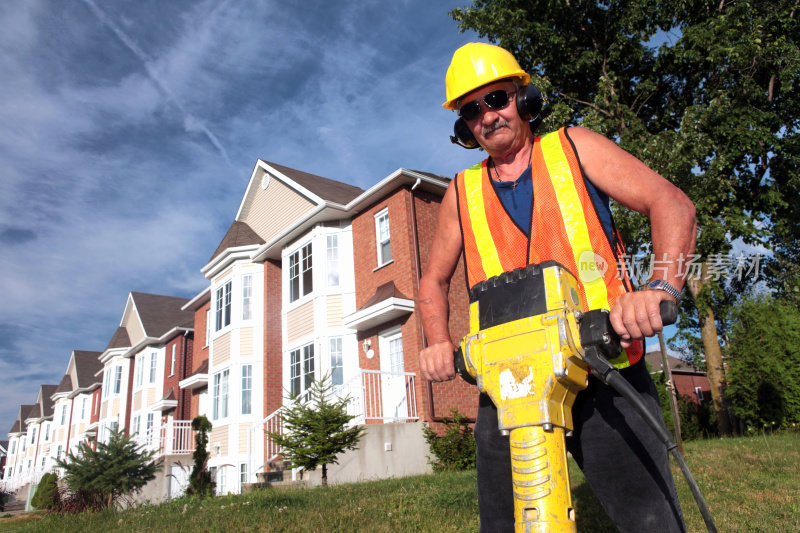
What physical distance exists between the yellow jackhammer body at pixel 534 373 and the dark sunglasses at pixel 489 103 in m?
0.79

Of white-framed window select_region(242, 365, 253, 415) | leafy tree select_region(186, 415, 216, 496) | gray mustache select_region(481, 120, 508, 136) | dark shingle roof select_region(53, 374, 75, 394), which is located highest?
dark shingle roof select_region(53, 374, 75, 394)

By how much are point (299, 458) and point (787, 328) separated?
10468mm

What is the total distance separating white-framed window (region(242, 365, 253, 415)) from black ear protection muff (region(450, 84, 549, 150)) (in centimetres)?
1832

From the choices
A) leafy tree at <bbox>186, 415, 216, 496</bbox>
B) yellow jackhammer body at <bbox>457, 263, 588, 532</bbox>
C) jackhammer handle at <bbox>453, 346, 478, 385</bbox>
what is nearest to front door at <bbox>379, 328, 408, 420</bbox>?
leafy tree at <bbox>186, 415, 216, 496</bbox>

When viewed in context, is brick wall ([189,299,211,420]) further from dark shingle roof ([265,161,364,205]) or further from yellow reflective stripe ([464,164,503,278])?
yellow reflective stripe ([464,164,503,278])

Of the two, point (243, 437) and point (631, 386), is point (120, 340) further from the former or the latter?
point (631, 386)

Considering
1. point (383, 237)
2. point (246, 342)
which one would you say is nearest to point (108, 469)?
point (383, 237)

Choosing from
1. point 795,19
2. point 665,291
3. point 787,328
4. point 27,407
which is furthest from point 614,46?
point 27,407

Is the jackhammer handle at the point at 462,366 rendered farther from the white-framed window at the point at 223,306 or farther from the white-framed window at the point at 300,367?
the white-framed window at the point at 223,306

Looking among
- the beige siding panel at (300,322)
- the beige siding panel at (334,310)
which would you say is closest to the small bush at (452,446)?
the beige siding panel at (334,310)

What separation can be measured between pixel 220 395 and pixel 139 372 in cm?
1410

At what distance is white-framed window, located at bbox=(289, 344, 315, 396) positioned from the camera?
1736 cm

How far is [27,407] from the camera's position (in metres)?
69.8

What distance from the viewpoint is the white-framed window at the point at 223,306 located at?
21422 mm
